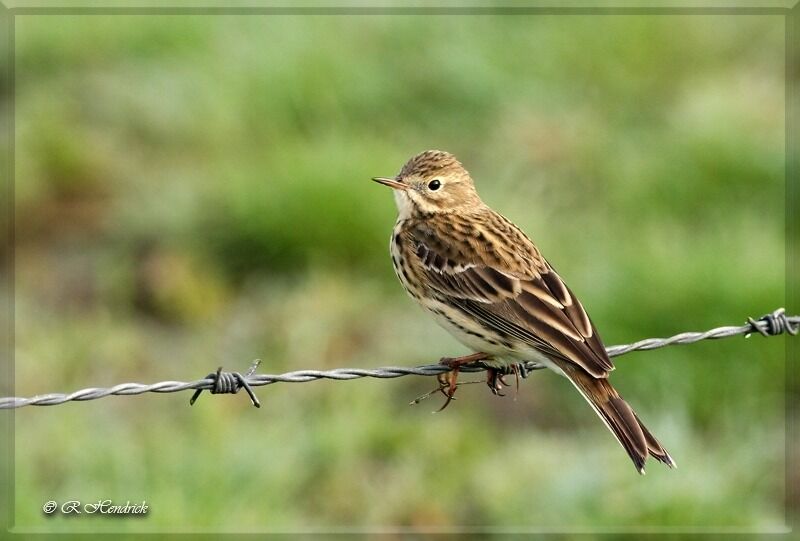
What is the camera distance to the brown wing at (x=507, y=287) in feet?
19.1

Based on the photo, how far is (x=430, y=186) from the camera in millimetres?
6863

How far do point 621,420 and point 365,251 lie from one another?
5.27m

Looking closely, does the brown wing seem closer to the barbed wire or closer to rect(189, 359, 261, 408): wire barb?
the barbed wire

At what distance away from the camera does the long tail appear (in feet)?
18.0

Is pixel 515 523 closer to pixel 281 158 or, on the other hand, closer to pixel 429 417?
pixel 429 417

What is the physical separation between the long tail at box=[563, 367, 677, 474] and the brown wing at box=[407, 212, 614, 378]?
101 millimetres

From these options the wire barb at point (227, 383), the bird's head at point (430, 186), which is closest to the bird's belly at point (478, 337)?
the bird's head at point (430, 186)

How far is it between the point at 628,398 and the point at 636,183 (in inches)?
138

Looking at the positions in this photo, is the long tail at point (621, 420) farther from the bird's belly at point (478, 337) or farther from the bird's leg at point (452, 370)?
the bird's leg at point (452, 370)

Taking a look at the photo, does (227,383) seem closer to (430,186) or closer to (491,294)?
(491,294)

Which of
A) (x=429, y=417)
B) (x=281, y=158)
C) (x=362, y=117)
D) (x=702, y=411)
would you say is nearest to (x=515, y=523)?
(x=429, y=417)

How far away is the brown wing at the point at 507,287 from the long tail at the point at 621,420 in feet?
0.33

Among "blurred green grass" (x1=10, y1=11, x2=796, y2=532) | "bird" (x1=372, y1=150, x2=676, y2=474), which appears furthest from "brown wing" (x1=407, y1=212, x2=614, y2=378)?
"blurred green grass" (x1=10, y1=11, x2=796, y2=532)

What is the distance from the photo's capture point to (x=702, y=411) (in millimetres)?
9141
